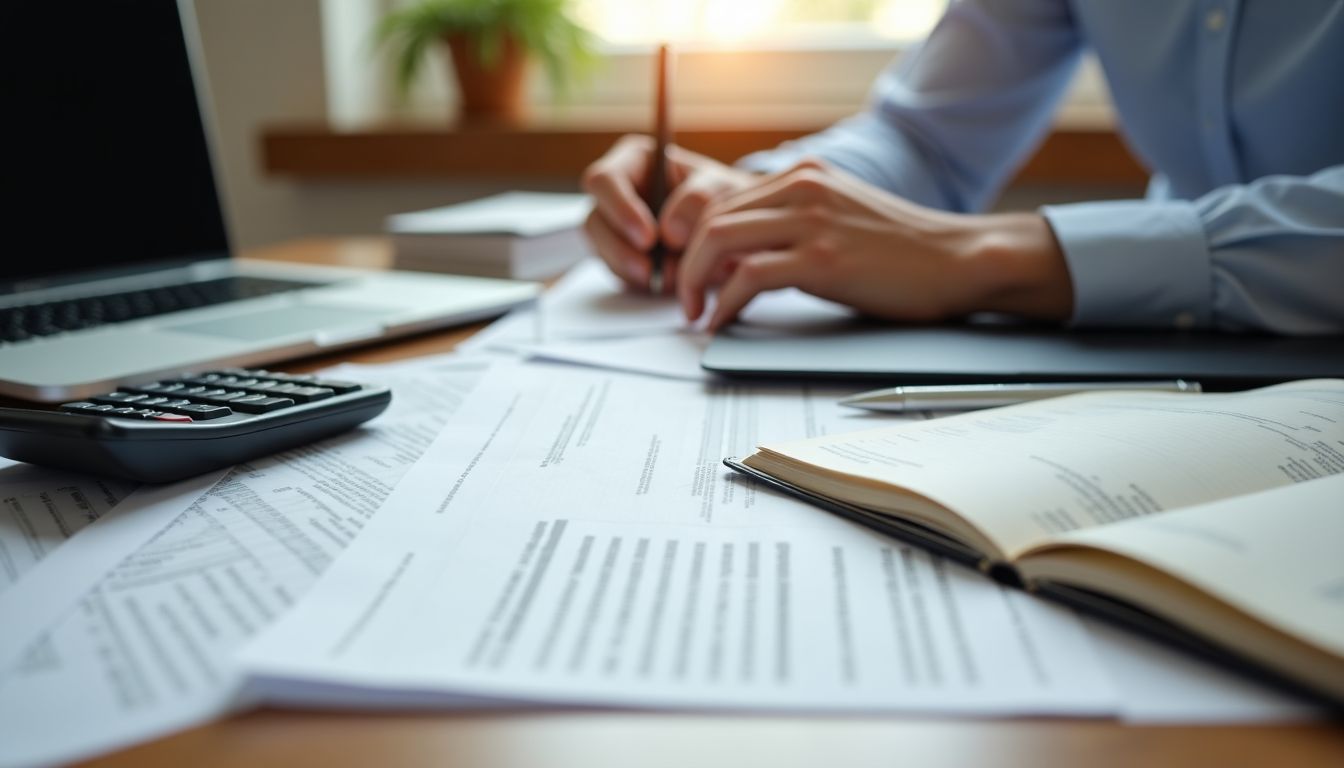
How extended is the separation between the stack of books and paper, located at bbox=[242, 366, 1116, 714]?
0.54 metres

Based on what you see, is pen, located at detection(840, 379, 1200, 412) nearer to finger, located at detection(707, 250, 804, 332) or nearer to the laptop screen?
finger, located at detection(707, 250, 804, 332)

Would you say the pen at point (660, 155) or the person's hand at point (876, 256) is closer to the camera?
the person's hand at point (876, 256)

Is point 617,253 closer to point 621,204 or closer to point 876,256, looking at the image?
point 621,204

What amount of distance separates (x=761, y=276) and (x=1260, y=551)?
0.40 m

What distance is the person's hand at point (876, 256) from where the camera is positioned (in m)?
0.64

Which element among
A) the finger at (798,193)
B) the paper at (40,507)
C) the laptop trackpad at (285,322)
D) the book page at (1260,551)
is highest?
the finger at (798,193)

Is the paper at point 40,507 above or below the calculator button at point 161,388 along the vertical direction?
below

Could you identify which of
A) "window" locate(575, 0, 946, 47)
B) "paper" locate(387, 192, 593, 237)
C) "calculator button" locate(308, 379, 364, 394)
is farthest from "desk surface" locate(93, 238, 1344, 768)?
"window" locate(575, 0, 946, 47)

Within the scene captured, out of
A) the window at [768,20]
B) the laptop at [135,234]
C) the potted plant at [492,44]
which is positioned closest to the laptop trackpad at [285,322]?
the laptop at [135,234]

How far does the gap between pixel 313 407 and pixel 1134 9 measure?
0.77 m

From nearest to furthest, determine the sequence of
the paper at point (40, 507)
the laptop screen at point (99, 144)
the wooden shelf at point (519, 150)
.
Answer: the paper at point (40, 507), the laptop screen at point (99, 144), the wooden shelf at point (519, 150)

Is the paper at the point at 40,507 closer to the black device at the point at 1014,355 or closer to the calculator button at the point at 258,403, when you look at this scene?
the calculator button at the point at 258,403

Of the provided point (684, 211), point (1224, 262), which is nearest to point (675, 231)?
point (684, 211)

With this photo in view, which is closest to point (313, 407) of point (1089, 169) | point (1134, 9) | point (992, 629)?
point (992, 629)
